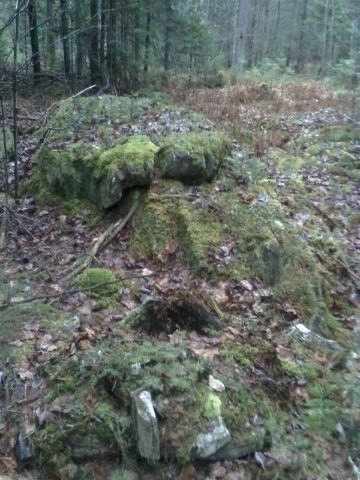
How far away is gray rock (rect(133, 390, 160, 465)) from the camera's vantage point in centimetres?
352

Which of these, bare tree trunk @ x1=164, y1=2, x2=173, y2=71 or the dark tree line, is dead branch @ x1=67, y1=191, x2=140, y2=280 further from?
bare tree trunk @ x1=164, y1=2, x2=173, y2=71

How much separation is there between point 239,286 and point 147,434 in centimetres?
228

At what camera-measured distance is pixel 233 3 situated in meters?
34.2

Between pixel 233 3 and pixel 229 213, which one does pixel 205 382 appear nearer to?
pixel 229 213

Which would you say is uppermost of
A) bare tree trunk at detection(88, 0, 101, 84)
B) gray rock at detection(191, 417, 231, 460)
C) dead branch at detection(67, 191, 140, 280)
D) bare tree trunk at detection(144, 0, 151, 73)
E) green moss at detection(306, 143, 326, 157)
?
bare tree trunk at detection(144, 0, 151, 73)

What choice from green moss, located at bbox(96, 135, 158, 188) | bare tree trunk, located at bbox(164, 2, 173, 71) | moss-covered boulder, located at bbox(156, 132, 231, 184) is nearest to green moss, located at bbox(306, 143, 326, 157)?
moss-covered boulder, located at bbox(156, 132, 231, 184)

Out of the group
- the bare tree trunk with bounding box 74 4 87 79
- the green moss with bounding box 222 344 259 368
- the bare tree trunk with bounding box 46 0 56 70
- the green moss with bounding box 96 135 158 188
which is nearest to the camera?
the green moss with bounding box 222 344 259 368

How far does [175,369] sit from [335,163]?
717cm

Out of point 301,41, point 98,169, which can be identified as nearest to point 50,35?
point 98,169

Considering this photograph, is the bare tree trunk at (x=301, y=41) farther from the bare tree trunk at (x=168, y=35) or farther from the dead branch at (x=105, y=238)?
the dead branch at (x=105, y=238)

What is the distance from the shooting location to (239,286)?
215 inches

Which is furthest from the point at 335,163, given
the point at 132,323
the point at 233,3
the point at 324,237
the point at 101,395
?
the point at 233,3

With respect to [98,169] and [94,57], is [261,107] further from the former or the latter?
[98,169]

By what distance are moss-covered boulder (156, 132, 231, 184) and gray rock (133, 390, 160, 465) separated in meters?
3.60
